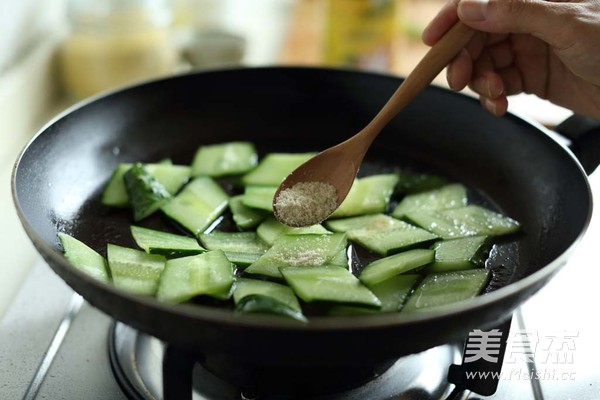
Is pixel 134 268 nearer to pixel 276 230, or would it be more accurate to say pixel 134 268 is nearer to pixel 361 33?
pixel 276 230

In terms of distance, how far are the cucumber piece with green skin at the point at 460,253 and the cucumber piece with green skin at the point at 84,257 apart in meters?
0.40

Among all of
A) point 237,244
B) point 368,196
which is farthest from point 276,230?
point 368,196

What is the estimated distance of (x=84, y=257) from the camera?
2.71ft

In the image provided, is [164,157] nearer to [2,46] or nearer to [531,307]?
[2,46]

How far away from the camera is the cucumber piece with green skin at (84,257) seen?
81cm

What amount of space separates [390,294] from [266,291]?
0.48 ft

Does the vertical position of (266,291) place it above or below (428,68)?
below

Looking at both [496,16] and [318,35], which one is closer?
[496,16]

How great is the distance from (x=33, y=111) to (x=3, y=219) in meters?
0.35

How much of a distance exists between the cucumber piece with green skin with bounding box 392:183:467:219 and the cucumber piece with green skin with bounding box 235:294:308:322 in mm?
351

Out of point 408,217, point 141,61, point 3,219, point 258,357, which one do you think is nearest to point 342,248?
point 408,217

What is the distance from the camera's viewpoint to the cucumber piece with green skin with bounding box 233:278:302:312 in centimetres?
75

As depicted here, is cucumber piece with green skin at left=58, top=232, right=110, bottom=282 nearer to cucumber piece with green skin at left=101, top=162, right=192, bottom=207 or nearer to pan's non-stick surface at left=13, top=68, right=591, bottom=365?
pan's non-stick surface at left=13, top=68, right=591, bottom=365

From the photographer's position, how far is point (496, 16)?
84 cm
